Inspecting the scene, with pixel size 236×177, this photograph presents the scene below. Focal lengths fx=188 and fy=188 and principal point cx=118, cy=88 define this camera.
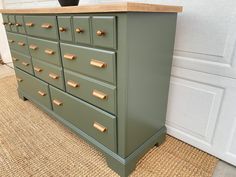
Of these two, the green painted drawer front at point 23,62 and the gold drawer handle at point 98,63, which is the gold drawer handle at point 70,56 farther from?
the green painted drawer front at point 23,62

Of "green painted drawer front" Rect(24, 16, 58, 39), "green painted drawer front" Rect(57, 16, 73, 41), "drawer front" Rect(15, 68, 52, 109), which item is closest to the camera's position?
"green painted drawer front" Rect(57, 16, 73, 41)

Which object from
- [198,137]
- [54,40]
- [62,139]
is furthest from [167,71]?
[62,139]

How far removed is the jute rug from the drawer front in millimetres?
212

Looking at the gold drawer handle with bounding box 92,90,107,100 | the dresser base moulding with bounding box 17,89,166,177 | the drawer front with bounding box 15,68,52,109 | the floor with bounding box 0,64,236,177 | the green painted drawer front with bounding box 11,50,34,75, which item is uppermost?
the gold drawer handle with bounding box 92,90,107,100

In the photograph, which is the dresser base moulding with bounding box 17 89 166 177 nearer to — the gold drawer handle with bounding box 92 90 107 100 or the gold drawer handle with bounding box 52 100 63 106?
the gold drawer handle with bounding box 52 100 63 106

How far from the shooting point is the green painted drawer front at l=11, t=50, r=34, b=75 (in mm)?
1699

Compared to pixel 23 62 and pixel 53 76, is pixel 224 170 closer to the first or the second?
pixel 53 76

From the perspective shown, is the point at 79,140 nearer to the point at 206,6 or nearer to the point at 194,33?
the point at 194,33

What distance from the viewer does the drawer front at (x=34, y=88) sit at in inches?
63.4

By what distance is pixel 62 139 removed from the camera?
1.47 meters

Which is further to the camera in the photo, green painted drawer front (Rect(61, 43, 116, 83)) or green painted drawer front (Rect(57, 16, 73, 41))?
green painted drawer front (Rect(57, 16, 73, 41))

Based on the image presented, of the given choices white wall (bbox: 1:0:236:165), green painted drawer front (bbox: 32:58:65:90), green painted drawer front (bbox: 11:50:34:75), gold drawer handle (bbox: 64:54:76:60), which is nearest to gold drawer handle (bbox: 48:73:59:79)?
green painted drawer front (bbox: 32:58:65:90)

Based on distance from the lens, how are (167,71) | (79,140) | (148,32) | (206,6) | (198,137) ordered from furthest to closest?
1. (79,140)
2. (198,137)
3. (167,71)
4. (206,6)
5. (148,32)

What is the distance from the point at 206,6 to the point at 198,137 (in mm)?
852
